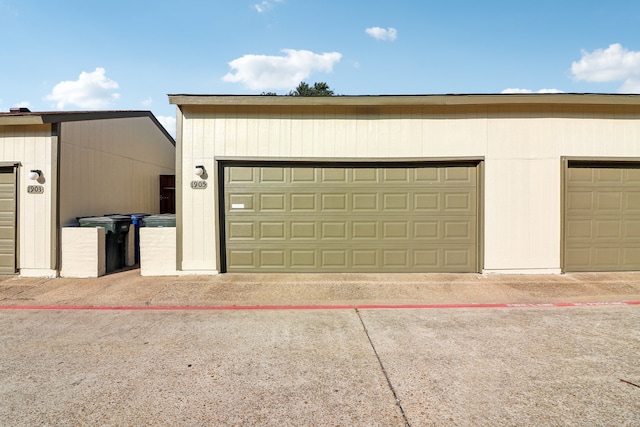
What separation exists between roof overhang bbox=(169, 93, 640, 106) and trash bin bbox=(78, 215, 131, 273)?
341cm

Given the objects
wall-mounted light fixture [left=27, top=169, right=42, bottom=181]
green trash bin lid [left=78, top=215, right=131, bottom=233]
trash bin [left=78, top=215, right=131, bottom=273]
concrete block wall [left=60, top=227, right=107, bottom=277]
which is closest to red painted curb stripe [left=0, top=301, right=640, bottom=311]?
concrete block wall [left=60, top=227, right=107, bottom=277]

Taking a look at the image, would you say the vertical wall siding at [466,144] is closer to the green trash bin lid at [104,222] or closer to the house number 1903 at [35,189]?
the green trash bin lid at [104,222]

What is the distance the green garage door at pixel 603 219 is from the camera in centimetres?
775

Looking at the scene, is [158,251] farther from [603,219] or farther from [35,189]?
[603,219]

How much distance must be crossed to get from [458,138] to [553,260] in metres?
3.75

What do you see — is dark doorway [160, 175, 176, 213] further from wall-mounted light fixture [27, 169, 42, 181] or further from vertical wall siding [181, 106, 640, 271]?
vertical wall siding [181, 106, 640, 271]

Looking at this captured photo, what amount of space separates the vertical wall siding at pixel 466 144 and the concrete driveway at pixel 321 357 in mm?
1541

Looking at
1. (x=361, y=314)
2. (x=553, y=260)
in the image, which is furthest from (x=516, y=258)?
(x=361, y=314)

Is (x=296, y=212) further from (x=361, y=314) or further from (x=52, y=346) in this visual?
(x=52, y=346)

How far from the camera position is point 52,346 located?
13.4 feet

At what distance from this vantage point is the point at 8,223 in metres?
7.60

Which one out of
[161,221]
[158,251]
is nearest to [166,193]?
[161,221]

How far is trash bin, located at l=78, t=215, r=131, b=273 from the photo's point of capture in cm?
796

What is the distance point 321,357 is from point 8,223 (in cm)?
856
